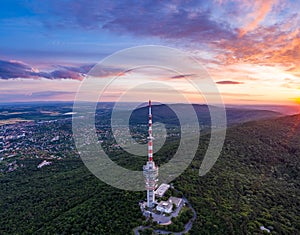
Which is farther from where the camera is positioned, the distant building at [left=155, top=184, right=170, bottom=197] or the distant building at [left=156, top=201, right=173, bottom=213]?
the distant building at [left=155, top=184, right=170, bottom=197]

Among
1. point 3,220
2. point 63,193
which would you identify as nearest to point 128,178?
point 63,193

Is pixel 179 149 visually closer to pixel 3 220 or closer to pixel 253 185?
pixel 253 185

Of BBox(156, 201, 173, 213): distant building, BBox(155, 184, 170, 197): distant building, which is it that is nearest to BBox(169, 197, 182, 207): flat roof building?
BBox(156, 201, 173, 213): distant building

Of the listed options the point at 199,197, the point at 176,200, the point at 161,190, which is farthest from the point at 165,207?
the point at 199,197

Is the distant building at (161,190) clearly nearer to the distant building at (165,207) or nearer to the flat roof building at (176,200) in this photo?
the flat roof building at (176,200)

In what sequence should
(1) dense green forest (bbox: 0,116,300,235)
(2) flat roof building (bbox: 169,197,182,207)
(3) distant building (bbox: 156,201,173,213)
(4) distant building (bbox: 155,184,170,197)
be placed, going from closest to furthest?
(1) dense green forest (bbox: 0,116,300,235) → (3) distant building (bbox: 156,201,173,213) → (2) flat roof building (bbox: 169,197,182,207) → (4) distant building (bbox: 155,184,170,197)

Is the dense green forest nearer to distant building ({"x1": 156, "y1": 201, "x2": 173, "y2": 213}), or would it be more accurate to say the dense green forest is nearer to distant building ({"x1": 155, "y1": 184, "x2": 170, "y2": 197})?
distant building ({"x1": 155, "y1": 184, "x2": 170, "y2": 197})

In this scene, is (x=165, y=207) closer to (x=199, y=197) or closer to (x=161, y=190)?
(x=161, y=190)
